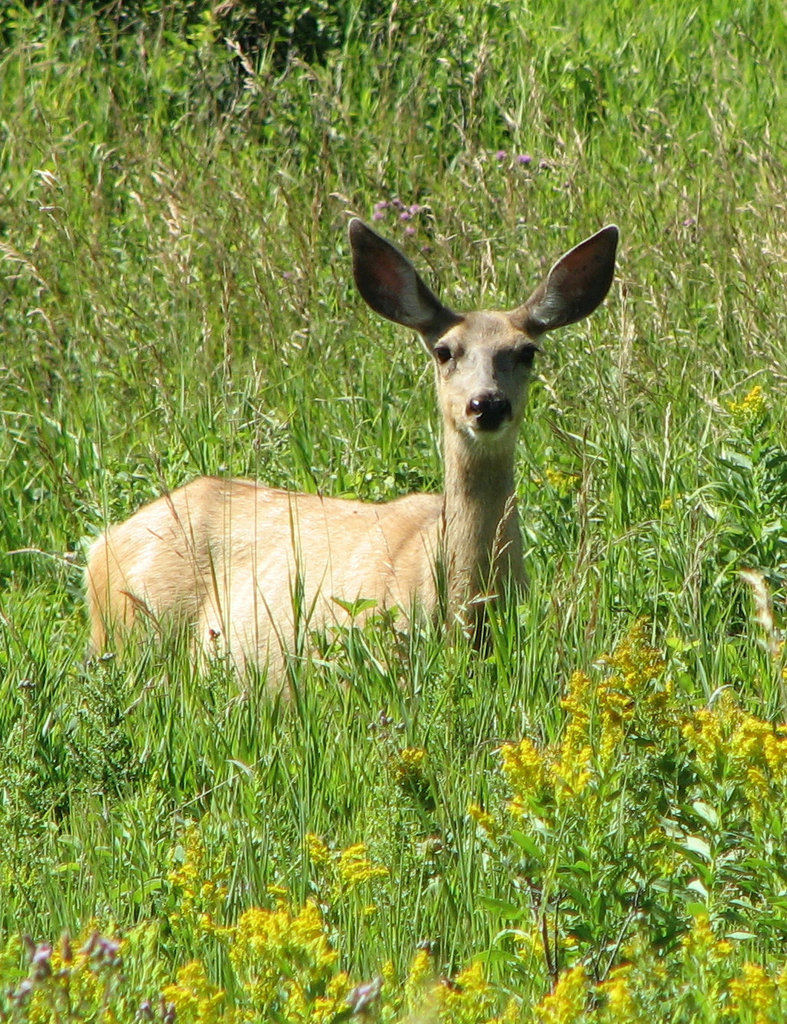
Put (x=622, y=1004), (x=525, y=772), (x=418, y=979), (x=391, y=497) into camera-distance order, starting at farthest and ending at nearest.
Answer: (x=391, y=497), (x=525, y=772), (x=418, y=979), (x=622, y=1004)

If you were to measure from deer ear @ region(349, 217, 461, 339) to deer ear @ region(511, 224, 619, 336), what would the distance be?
27 cm

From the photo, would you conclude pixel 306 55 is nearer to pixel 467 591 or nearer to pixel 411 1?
pixel 411 1

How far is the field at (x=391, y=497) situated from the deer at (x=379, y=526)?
190 millimetres

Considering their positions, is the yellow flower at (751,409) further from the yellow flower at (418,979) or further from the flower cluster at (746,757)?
the yellow flower at (418,979)

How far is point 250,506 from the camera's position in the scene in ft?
18.3

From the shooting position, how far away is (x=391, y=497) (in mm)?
6066

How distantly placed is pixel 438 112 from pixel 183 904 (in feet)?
21.0

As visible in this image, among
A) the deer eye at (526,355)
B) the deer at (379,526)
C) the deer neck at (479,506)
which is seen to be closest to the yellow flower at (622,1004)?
the deer at (379,526)

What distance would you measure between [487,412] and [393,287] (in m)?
0.75

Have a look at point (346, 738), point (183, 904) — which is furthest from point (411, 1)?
point (183, 904)

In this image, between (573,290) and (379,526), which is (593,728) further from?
(573,290)

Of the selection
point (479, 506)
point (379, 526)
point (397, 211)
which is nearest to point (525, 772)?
point (479, 506)

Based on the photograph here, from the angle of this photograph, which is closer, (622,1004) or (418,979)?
(622,1004)

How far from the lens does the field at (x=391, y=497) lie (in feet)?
9.20
